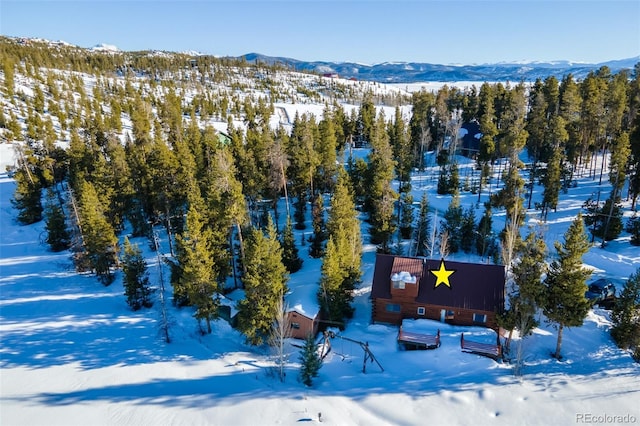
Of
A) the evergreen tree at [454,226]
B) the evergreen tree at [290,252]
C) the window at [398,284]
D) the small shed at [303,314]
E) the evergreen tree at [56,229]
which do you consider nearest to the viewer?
the window at [398,284]

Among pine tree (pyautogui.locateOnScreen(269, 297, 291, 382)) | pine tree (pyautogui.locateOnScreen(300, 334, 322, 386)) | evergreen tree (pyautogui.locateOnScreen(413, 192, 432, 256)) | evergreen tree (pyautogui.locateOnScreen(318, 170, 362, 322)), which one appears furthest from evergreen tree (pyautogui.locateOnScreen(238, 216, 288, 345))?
evergreen tree (pyautogui.locateOnScreen(413, 192, 432, 256))

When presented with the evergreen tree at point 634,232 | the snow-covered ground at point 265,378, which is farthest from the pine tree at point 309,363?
the evergreen tree at point 634,232

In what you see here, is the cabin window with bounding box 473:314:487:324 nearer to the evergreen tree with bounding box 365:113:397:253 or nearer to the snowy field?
the snowy field

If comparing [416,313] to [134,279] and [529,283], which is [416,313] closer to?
[529,283]

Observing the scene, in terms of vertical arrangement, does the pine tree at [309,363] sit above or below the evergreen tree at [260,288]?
below

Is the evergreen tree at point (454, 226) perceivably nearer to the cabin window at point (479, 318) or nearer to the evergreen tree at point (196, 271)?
the cabin window at point (479, 318)

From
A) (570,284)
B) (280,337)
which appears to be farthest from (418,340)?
(570,284)
